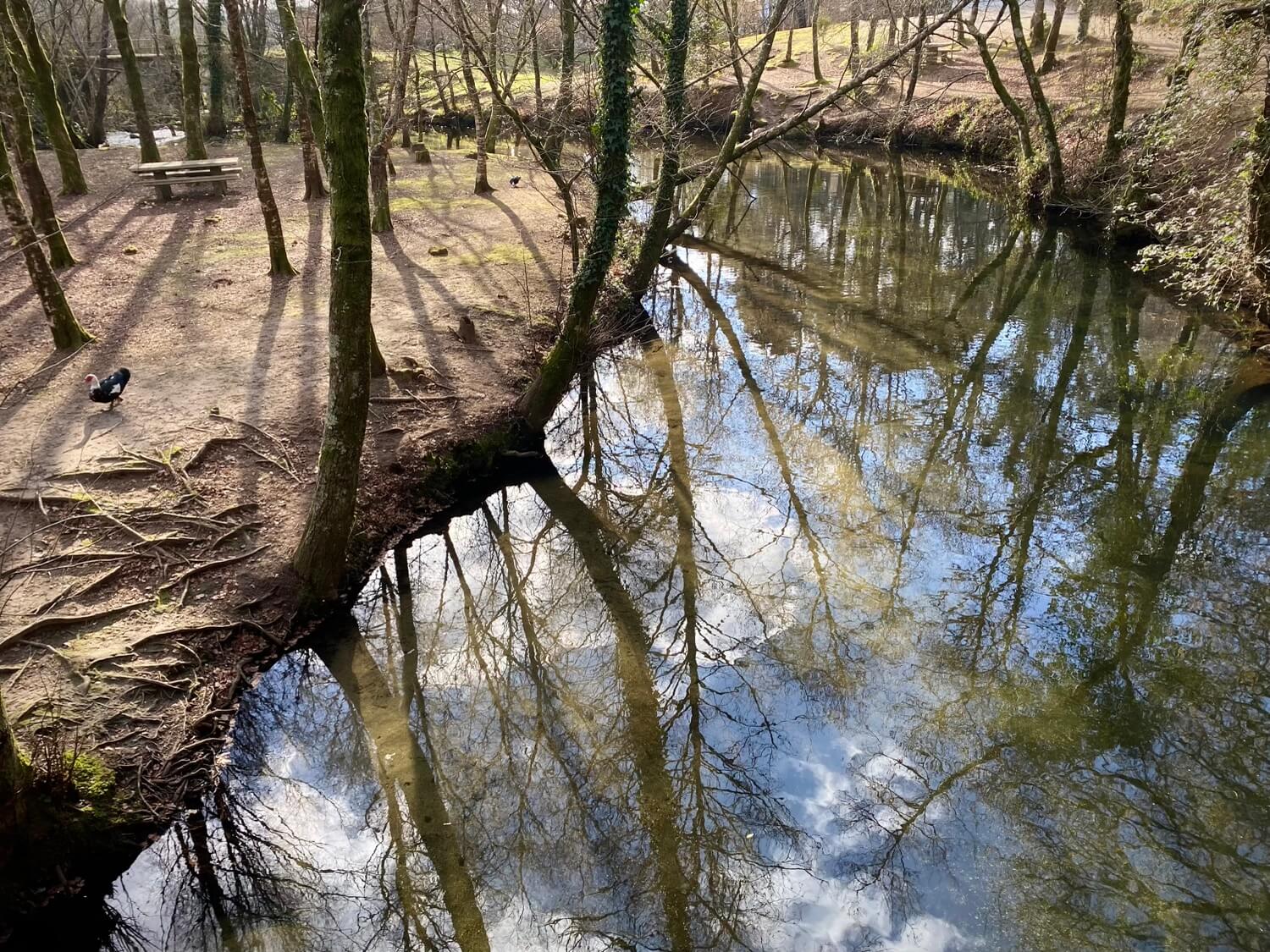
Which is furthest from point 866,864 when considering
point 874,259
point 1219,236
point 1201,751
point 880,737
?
point 874,259

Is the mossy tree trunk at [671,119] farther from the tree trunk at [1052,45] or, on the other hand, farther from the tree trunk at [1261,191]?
the tree trunk at [1052,45]

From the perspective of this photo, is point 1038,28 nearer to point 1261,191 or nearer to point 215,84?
point 1261,191

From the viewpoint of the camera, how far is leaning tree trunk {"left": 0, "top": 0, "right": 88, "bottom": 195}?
14.1 metres

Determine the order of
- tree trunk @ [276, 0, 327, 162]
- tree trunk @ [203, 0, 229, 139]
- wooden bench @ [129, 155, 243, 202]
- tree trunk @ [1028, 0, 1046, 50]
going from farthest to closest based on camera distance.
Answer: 1. tree trunk @ [1028, 0, 1046, 50]
2. tree trunk @ [203, 0, 229, 139]
3. wooden bench @ [129, 155, 243, 202]
4. tree trunk @ [276, 0, 327, 162]

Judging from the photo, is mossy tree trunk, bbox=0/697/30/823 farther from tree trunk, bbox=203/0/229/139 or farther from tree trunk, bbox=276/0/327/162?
tree trunk, bbox=203/0/229/139

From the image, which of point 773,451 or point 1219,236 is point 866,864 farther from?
point 1219,236

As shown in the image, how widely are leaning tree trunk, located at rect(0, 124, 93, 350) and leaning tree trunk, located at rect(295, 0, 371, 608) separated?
4.23 m

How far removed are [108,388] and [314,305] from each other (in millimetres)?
4442

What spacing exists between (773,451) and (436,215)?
1112 centimetres

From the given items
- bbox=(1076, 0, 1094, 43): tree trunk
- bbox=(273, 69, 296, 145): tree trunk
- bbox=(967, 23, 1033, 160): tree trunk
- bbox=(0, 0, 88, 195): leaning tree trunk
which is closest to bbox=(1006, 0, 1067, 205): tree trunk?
bbox=(967, 23, 1033, 160): tree trunk

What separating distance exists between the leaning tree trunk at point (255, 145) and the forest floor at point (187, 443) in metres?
0.45

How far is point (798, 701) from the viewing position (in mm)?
7699

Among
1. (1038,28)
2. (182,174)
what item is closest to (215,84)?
(182,174)

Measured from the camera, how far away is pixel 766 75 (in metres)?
41.3
